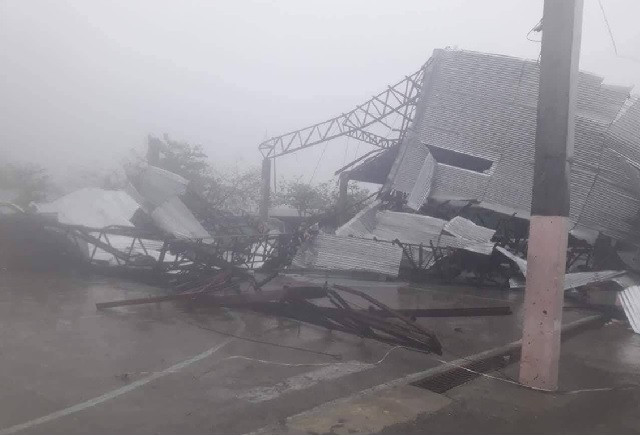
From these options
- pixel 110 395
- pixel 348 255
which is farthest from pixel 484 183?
pixel 110 395

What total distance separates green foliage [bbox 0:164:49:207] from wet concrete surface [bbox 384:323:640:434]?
1260 cm

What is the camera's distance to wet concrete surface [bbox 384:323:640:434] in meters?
5.29

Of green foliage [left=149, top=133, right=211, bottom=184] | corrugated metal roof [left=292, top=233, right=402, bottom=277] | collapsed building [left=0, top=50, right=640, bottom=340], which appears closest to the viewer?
collapsed building [left=0, top=50, right=640, bottom=340]

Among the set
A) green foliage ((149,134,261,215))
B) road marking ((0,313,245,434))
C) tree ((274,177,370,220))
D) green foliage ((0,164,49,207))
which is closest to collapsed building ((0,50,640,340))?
green foliage ((0,164,49,207))

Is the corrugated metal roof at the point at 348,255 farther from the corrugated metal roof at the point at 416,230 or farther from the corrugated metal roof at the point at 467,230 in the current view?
the corrugated metal roof at the point at 467,230

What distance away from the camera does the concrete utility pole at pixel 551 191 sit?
6.13 meters

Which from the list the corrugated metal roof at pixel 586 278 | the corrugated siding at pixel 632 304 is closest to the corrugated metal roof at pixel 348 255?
the corrugated metal roof at pixel 586 278

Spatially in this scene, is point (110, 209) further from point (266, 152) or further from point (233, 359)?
point (266, 152)

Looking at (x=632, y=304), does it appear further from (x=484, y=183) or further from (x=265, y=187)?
(x=265, y=187)

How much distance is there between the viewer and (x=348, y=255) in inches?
646

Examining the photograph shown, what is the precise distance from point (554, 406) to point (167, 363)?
438 centimetres

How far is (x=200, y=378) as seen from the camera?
20.7 ft

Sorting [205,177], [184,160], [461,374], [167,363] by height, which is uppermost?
[184,160]

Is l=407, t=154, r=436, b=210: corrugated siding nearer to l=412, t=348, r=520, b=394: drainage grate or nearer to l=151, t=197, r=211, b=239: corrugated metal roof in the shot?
l=151, t=197, r=211, b=239: corrugated metal roof
